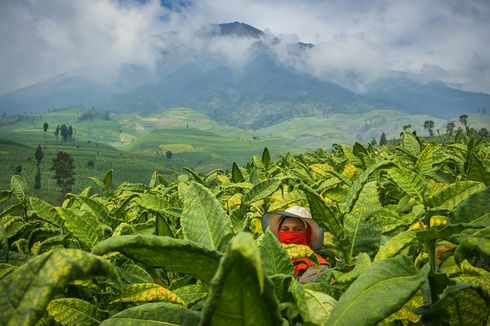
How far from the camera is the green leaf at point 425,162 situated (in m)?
2.82

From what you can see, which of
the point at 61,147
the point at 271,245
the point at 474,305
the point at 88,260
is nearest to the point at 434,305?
the point at 474,305

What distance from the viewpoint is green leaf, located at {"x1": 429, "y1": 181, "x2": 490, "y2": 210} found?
5.75ft

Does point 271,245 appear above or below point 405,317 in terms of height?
above

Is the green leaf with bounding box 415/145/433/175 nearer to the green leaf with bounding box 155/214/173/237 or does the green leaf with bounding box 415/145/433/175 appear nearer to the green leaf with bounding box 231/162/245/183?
the green leaf with bounding box 155/214/173/237

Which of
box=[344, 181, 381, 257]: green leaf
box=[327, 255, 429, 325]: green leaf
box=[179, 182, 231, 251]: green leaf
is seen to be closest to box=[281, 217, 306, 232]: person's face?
box=[344, 181, 381, 257]: green leaf

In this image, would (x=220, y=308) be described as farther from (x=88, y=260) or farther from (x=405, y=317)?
(x=405, y=317)

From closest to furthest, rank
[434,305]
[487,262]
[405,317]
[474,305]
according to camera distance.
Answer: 1. [434,305]
2. [474,305]
3. [405,317]
4. [487,262]

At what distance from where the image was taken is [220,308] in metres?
0.78

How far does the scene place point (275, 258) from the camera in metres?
1.39

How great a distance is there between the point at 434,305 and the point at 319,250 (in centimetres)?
149

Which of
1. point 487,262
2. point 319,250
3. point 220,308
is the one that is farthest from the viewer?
point 319,250

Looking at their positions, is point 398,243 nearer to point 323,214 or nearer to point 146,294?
point 323,214

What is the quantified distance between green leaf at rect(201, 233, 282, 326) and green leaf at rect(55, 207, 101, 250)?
50.4 inches

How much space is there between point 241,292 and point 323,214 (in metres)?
1.04
